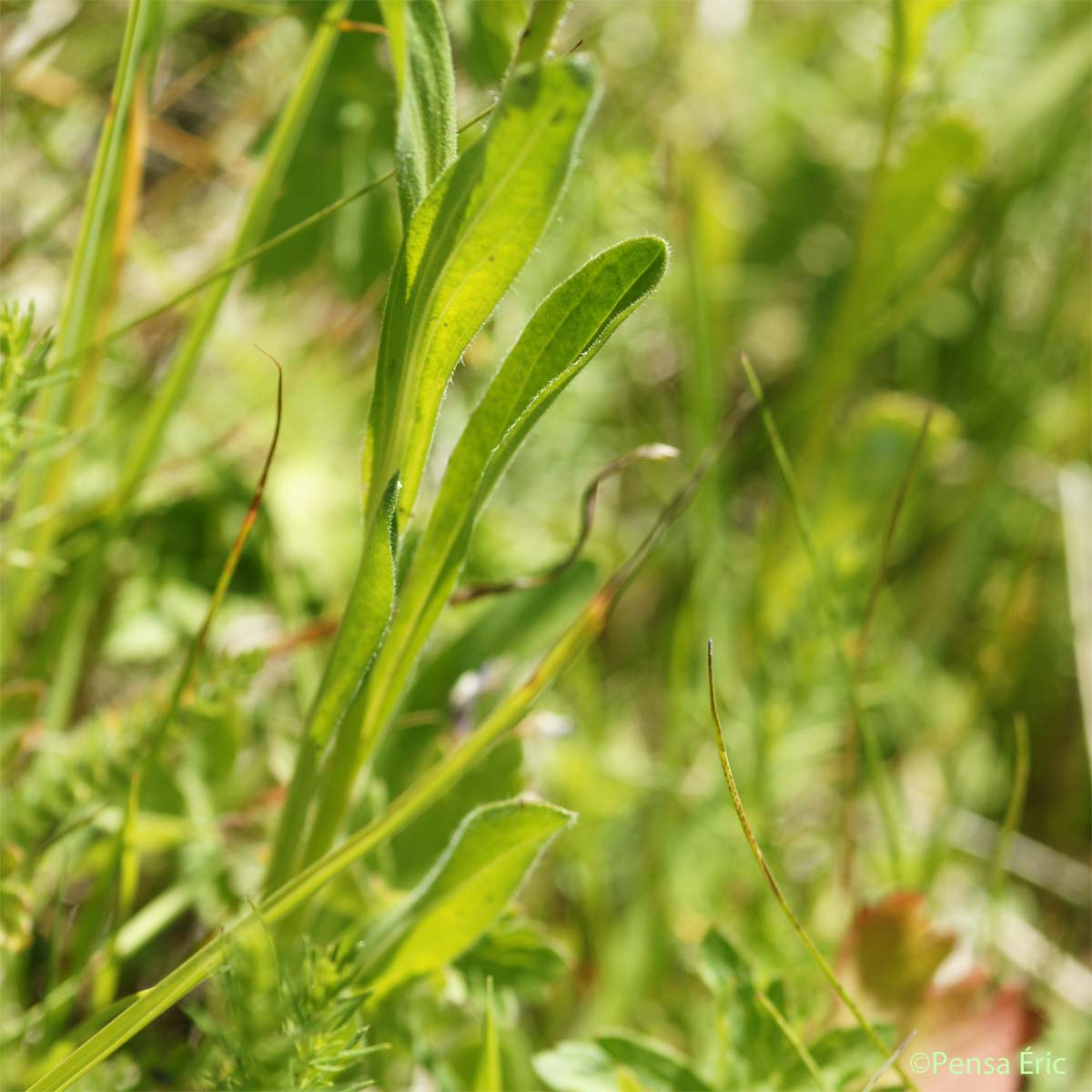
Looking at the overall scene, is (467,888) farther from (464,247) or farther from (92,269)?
(92,269)

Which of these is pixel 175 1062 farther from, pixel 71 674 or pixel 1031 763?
pixel 1031 763

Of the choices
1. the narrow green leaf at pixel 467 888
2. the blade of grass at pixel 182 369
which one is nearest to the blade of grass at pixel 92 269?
the blade of grass at pixel 182 369

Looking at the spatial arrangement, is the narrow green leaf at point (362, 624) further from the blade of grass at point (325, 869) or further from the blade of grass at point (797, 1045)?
the blade of grass at point (797, 1045)

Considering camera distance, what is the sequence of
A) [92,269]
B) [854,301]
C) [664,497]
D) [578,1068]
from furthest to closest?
[664,497]
[854,301]
[92,269]
[578,1068]

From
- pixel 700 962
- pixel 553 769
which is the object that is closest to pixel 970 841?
pixel 553 769

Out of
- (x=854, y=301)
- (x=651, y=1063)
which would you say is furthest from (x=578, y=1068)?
(x=854, y=301)

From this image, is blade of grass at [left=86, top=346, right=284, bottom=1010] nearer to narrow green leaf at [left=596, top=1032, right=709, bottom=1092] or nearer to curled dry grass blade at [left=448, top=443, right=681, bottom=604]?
curled dry grass blade at [left=448, top=443, right=681, bottom=604]
